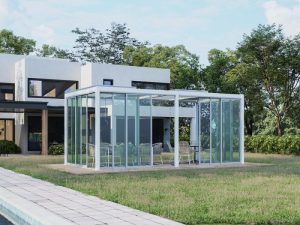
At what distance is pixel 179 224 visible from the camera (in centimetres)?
656

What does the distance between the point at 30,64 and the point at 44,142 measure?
4.92 m

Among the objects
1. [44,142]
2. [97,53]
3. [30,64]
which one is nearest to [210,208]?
[44,142]

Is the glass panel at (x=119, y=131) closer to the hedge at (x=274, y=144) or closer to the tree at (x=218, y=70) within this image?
the hedge at (x=274, y=144)

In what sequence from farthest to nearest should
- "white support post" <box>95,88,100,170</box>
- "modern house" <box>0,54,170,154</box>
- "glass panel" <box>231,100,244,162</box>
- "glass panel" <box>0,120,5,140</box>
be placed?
"glass panel" <box>0,120,5,140</box>, "modern house" <box>0,54,170,154</box>, "glass panel" <box>231,100,244,162</box>, "white support post" <box>95,88,100,170</box>

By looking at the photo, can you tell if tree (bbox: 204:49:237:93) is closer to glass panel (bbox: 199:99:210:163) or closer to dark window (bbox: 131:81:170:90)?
dark window (bbox: 131:81:170:90)

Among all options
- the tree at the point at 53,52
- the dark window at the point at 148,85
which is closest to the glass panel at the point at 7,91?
the dark window at the point at 148,85

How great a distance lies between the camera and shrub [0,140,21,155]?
86.3 ft

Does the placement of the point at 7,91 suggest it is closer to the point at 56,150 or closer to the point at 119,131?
the point at 56,150

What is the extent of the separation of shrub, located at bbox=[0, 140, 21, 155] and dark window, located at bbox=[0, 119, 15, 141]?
285 cm

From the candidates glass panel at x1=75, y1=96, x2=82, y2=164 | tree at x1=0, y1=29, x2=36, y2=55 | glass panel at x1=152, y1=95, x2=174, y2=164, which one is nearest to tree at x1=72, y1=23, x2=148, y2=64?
tree at x1=0, y1=29, x2=36, y2=55

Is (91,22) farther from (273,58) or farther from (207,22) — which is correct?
(207,22)

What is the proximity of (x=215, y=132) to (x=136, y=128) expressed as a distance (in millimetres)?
Answer: 3563

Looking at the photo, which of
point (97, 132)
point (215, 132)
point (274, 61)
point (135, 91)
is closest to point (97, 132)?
point (97, 132)

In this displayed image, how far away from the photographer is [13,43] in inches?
1629
